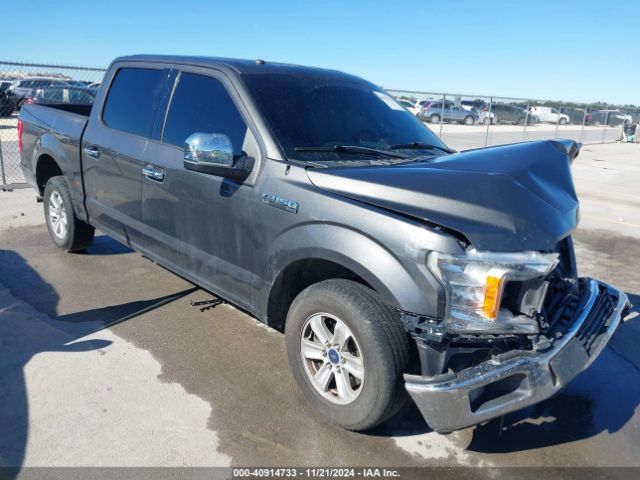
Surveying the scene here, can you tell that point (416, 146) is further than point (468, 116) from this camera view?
No

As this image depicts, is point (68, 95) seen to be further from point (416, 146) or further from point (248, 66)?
point (416, 146)

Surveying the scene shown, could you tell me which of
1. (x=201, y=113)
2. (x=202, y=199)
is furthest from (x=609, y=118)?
(x=202, y=199)

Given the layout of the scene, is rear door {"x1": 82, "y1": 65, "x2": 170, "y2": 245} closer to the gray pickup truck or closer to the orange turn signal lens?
the gray pickup truck

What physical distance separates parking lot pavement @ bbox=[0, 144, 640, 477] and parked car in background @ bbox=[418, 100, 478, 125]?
26.2m

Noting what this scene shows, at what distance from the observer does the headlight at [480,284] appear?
2.39 metres

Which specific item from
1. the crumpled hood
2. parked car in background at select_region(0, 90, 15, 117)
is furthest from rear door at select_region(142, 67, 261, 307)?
parked car in background at select_region(0, 90, 15, 117)

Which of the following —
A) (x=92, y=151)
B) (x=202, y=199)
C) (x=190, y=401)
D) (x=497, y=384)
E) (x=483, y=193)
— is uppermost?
(x=483, y=193)

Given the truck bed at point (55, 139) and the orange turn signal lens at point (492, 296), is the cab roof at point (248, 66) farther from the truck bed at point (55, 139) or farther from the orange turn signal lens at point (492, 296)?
the orange turn signal lens at point (492, 296)

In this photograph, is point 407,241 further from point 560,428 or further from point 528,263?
point 560,428

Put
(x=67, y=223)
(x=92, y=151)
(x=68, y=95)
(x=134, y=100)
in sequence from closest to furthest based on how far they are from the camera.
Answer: (x=134, y=100)
(x=92, y=151)
(x=67, y=223)
(x=68, y=95)

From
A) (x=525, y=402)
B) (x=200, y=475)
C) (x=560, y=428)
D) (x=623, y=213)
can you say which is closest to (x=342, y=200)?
(x=525, y=402)

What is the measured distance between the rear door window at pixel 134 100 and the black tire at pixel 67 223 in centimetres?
109

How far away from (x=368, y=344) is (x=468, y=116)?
33505 mm

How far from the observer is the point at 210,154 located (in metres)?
3.18
